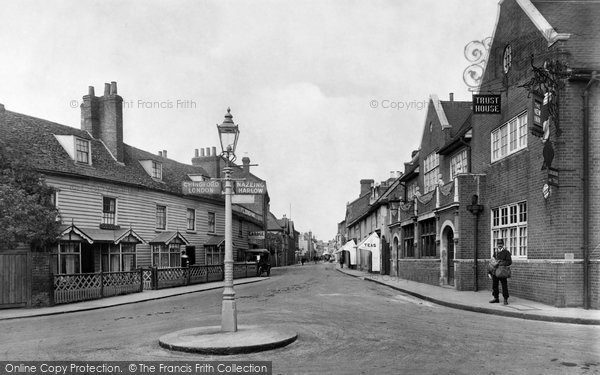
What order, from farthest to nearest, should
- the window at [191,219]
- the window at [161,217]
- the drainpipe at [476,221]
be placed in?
the window at [191,219] → the window at [161,217] → the drainpipe at [476,221]

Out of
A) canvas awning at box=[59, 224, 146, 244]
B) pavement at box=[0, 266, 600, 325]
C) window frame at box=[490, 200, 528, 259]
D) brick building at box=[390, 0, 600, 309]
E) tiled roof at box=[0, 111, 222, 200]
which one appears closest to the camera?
pavement at box=[0, 266, 600, 325]

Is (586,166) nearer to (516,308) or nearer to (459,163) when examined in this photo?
(516,308)

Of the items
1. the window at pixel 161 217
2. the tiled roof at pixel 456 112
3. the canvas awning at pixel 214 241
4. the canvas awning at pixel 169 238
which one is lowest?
the canvas awning at pixel 214 241

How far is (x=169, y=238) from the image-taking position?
30.3 m

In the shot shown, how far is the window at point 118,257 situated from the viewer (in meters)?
26.3

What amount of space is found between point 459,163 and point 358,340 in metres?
16.0

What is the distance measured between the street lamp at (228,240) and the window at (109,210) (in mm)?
Answer: 17785

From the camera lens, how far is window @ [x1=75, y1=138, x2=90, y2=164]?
85.1 feet

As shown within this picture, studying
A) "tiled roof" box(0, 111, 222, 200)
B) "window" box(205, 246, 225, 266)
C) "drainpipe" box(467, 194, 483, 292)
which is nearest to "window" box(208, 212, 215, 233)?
"window" box(205, 246, 225, 266)

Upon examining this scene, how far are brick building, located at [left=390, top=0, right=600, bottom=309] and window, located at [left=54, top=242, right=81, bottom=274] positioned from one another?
646 inches

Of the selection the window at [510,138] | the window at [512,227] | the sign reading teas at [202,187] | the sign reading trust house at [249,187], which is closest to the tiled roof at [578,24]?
the window at [510,138]

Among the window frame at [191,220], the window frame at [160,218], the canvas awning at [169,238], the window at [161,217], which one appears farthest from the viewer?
the window frame at [191,220]

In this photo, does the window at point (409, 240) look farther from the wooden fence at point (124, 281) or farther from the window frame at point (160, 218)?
the window frame at point (160, 218)

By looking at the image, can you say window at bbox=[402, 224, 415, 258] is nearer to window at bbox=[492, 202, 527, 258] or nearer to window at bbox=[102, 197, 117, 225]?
window at bbox=[492, 202, 527, 258]
